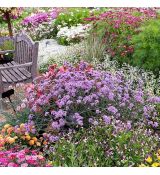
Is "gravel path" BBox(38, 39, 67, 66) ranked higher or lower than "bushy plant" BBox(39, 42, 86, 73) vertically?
lower

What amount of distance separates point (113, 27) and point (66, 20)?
396 cm

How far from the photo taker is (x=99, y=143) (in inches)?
169

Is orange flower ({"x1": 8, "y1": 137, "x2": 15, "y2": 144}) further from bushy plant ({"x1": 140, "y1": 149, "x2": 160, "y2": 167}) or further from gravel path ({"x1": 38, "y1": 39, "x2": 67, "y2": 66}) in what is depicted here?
gravel path ({"x1": 38, "y1": 39, "x2": 67, "y2": 66})

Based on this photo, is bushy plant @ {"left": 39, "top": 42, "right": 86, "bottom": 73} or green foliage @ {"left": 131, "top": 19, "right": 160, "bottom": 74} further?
bushy plant @ {"left": 39, "top": 42, "right": 86, "bottom": 73}

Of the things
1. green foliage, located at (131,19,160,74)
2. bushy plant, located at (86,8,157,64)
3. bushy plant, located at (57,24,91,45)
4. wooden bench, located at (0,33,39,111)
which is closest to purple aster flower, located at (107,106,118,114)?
wooden bench, located at (0,33,39,111)

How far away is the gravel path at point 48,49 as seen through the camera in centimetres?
893

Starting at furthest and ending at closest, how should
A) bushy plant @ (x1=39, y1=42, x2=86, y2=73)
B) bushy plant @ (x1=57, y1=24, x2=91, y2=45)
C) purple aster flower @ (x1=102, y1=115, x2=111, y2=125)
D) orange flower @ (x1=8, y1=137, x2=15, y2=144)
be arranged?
1. bushy plant @ (x1=57, y1=24, x2=91, y2=45)
2. bushy plant @ (x1=39, y1=42, x2=86, y2=73)
3. purple aster flower @ (x1=102, y1=115, x2=111, y2=125)
4. orange flower @ (x1=8, y1=137, x2=15, y2=144)

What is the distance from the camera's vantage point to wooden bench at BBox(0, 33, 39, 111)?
643 cm

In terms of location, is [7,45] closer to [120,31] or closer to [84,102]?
[120,31]

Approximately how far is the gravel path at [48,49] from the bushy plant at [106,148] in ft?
14.7

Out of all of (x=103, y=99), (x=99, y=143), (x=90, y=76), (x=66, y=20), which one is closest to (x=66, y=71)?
(x=90, y=76)

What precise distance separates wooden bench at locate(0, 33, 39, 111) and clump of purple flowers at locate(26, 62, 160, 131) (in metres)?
1.29

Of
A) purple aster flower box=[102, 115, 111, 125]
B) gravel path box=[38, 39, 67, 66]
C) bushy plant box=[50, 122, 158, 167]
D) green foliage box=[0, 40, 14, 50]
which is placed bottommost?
gravel path box=[38, 39, 67, 66]

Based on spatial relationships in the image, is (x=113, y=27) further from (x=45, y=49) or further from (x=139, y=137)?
(x=139, y=137)
